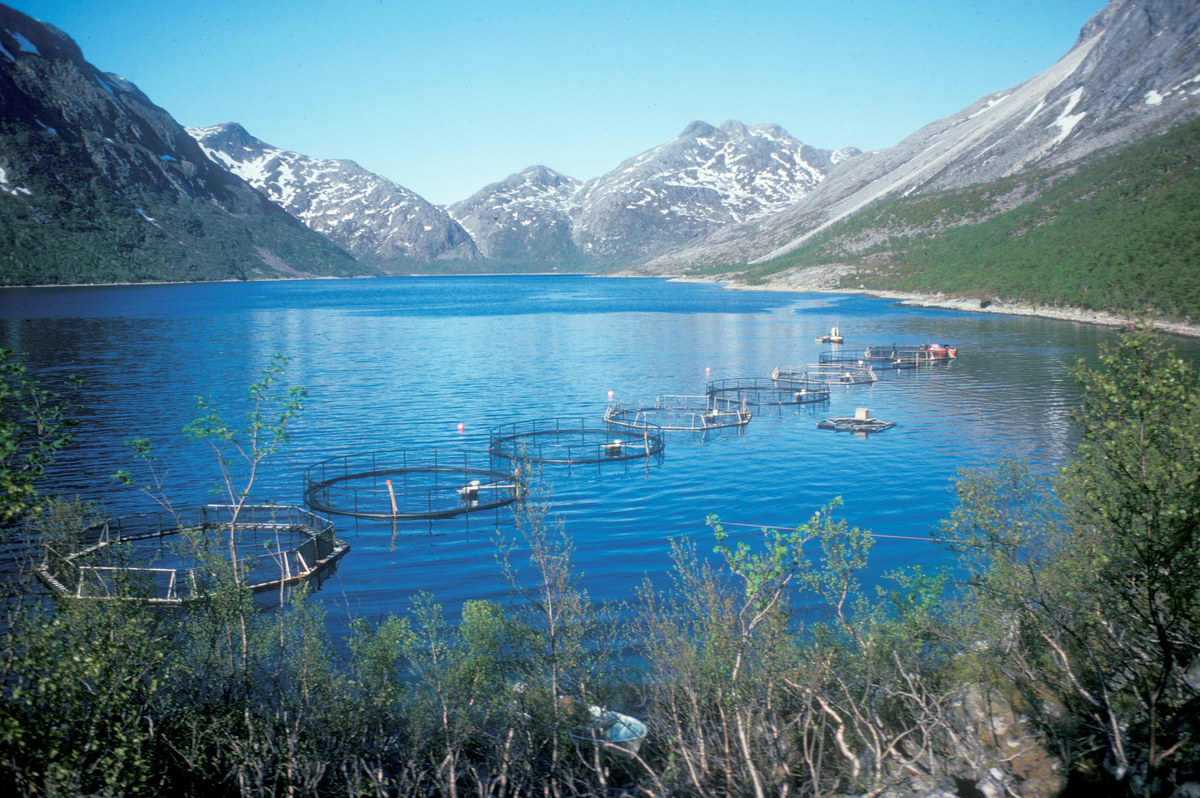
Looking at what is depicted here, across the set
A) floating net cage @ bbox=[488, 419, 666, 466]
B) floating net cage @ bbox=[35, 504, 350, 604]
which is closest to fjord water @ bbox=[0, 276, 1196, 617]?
floating net cage @ bbox=[488, 419, 666, 466]

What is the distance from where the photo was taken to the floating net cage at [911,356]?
120438 millimetres

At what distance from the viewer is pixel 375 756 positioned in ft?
85.2

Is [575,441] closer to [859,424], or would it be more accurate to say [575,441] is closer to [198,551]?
[859,424]

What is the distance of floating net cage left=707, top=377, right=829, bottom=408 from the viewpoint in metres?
93.9

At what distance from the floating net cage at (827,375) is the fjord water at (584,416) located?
2.53 m

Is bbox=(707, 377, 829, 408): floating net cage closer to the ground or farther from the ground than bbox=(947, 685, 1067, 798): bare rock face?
farther from the ground

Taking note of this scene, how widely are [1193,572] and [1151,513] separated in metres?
3.13

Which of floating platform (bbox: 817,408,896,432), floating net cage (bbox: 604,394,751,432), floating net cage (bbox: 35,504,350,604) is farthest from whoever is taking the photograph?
floating net cage (bbox: 604,394,751,432)

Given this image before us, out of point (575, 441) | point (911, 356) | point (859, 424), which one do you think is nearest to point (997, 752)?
point (575, 441)

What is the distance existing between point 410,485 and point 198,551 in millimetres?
31389

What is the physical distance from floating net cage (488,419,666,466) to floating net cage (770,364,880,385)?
3390 cm

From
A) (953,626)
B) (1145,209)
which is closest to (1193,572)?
(953,626)

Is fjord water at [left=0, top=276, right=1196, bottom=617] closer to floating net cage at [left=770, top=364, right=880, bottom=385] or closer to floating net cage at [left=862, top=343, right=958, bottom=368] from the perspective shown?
floating net cage at [left=770, top=364, right=880, bottom=385]

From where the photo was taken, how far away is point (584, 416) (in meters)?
85.2
